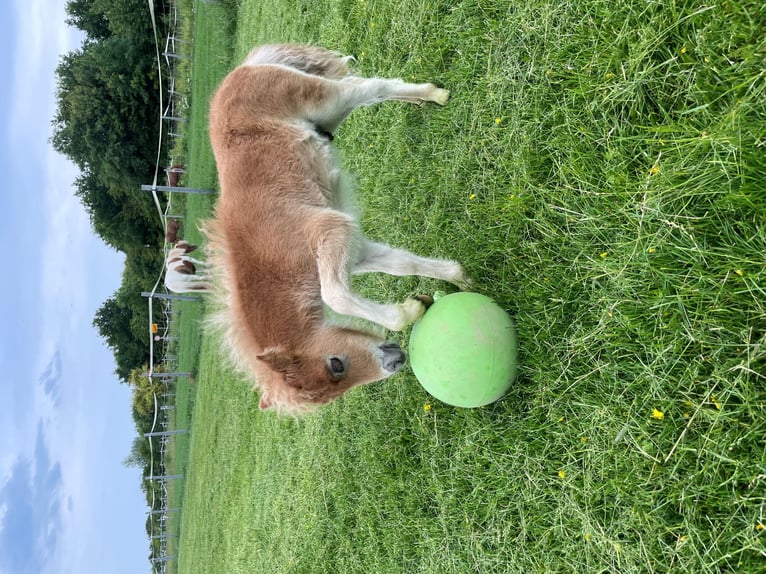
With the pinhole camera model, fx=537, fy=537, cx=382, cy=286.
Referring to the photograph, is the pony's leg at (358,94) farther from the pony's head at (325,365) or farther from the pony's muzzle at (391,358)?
the pony's muzzle at (391,358)

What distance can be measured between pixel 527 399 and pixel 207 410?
41.3 ft

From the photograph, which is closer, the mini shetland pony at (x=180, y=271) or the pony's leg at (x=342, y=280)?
the pony's leg at (x=342, y=280)

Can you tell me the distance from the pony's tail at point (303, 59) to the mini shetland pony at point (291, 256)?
49cm

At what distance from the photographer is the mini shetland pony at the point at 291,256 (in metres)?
4.14

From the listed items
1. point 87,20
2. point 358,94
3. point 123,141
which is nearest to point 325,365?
point 358,94

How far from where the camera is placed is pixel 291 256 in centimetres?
425

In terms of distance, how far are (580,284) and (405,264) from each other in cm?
146

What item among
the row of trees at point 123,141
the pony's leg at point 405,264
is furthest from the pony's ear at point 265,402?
the row of trees at point 123,141

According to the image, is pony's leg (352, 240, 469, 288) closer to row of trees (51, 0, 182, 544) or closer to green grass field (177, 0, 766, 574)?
green grass field (177, 0, 766, 574)

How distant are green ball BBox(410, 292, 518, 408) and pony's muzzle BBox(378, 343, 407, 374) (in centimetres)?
29

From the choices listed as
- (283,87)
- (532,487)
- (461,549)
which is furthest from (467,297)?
(283,87)

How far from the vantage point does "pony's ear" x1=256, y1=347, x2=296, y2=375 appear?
403 cm

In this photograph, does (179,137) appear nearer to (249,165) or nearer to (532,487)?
(249,165)

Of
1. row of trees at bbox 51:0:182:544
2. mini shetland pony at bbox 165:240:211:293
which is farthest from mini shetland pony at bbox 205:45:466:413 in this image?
row of trees at bbox 51:0:182:544
